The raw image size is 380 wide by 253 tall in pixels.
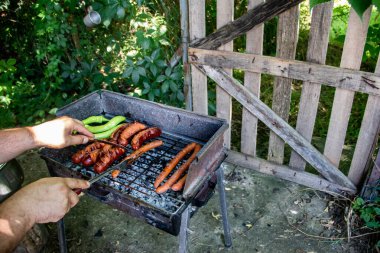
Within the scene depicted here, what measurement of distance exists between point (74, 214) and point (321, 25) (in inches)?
142

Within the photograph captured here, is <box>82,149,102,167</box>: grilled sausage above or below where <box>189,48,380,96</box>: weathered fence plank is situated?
below

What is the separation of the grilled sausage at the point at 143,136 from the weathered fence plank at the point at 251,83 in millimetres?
1479

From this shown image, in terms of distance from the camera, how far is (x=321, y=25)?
3.21m

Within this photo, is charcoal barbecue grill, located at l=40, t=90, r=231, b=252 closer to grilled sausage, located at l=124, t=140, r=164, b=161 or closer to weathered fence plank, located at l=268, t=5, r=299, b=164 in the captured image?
grilled sausage, located at l=124, t=140, r=164, b=161

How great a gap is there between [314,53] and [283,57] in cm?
34

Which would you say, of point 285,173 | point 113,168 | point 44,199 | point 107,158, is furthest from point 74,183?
point 285,173

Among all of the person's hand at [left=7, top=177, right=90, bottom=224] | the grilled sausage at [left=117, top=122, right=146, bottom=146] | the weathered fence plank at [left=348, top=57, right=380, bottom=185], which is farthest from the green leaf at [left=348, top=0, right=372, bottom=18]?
the person's hand at [left=7, top=177, right=90, bottom=224]

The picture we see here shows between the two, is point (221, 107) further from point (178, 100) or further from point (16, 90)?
point (16, 90)

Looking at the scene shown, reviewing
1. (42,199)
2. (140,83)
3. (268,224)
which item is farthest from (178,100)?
(42,199)

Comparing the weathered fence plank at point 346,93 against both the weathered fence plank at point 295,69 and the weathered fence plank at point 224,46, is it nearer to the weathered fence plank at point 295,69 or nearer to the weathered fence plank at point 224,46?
the weathered fence plank at point 295,69

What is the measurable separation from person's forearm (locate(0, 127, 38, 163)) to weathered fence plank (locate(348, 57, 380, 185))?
3219 mm

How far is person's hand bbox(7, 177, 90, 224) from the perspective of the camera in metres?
1.88

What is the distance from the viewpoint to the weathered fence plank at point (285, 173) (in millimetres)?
3965

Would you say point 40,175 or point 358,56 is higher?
point 358,56
